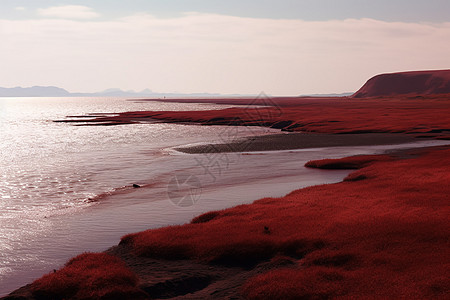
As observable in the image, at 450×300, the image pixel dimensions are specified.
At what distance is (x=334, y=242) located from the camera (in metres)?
13.9

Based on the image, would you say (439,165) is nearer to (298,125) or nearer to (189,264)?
(189,264)

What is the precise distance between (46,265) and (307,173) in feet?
69.2

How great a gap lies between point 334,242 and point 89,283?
7849 mm

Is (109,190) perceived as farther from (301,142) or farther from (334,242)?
(301,142)

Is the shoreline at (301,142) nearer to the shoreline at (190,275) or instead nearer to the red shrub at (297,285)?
the shoreline at (190,275)

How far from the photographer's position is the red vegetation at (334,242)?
1098cm

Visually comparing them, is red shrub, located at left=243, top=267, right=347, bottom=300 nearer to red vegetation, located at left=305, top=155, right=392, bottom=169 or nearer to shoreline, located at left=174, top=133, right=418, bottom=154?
red vegetation, located at left=305, top=155, right=392, bottom=169

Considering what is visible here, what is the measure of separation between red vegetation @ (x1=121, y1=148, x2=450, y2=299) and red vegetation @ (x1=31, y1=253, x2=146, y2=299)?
2003mm

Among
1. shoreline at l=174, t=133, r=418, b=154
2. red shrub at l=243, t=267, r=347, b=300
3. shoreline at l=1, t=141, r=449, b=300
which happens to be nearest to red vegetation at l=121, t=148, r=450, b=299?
red shrub at l=243, t=267, r=347, b=300

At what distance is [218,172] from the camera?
33000 millimetres

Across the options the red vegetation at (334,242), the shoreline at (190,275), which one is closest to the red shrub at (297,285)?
the red vegetation at (334,242)

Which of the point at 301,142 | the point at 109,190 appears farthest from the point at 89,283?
the point at 301,142

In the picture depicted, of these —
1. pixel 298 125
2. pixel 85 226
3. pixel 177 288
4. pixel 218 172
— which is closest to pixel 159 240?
pixel 177 288

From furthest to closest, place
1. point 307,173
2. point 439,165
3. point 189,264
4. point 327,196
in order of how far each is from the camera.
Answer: point 307,173
point 439,165
point 327,196
point 189,264
